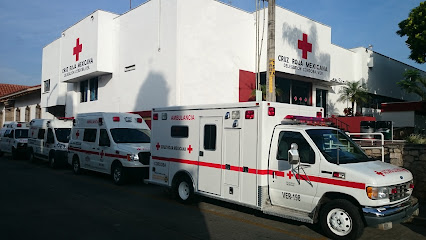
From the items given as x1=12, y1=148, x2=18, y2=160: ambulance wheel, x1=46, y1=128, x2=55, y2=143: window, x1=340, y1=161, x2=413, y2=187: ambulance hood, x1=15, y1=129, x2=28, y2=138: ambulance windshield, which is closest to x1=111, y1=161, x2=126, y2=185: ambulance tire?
x1=46, y1=128, x2=55, y2=143: window

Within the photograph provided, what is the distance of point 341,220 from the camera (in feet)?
20.1

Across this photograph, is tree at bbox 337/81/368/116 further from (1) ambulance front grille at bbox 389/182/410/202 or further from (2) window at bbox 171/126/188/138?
(1) ambulance front grille at bbox 389/182/410/202

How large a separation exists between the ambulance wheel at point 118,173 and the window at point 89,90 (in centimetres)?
1387

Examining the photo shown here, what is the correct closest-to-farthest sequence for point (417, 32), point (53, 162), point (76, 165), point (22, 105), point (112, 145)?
point (112, 145), point (76, 165), point (417, 32), point (53, 162), point (22, 105)

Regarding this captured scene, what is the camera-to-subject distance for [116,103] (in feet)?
73.0

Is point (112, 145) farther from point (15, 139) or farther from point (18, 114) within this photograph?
point (18, 114)

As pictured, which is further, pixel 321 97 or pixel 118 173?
pixel 321 97

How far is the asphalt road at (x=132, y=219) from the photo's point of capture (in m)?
6.47

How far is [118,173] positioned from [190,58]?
791 cm

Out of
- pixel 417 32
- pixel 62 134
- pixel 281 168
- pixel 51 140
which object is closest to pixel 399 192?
pixel 281 168

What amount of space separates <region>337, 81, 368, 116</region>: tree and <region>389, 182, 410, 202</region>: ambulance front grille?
66.2 feet

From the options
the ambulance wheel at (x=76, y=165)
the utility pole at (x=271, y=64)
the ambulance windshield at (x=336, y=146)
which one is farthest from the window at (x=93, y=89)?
the ambulance windshield at (x=336, y=146)

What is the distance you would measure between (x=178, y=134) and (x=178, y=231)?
10.3 ft

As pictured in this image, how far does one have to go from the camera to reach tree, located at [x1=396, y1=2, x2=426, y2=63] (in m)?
15.0
